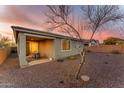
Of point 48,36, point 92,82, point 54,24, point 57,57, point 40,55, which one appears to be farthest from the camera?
point 40,55

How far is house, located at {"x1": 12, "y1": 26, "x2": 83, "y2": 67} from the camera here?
6.55 meters

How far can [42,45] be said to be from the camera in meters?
10.3

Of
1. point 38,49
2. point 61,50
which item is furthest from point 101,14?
point 38,49

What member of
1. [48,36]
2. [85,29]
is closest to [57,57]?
[48,36]

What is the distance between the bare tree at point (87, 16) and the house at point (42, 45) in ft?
4.92

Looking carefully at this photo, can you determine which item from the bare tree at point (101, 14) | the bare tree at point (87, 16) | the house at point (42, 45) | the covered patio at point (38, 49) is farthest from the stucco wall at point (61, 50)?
the bare tree at point (101, 14)

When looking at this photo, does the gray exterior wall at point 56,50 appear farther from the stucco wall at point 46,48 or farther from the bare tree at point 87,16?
the bare tree at point 87,16

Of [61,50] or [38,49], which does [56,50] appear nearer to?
[61,50]

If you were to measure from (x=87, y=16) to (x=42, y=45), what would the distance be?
5874 mm

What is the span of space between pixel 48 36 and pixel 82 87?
5.13 m

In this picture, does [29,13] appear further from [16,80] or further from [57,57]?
[57,57]

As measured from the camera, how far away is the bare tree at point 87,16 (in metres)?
4.82
